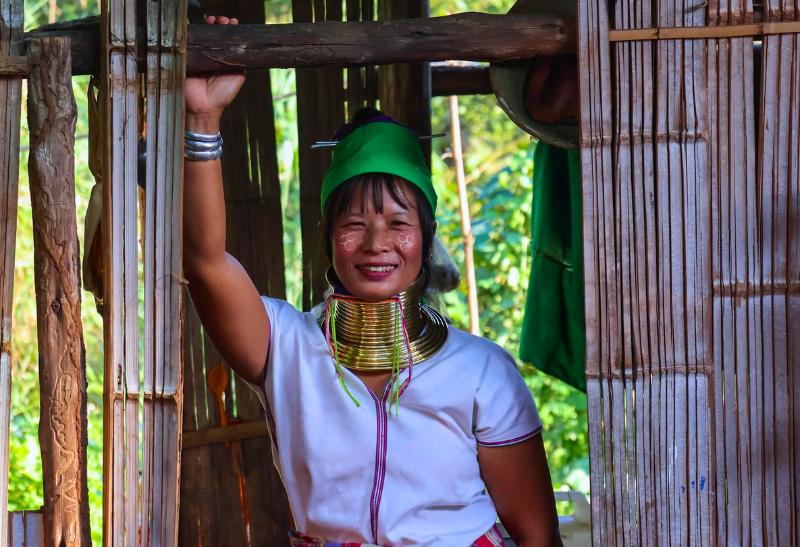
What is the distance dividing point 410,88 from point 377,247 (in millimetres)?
1234

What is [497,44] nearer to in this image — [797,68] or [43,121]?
[797,68]

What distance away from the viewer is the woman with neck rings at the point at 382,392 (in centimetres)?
261

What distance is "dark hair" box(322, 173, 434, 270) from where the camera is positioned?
2.66 metres

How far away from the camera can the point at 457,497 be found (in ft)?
8.77

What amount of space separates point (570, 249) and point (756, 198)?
88 centimetres

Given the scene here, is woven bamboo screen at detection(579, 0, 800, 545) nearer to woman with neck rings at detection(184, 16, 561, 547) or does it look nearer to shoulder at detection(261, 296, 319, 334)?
woman with neck rings at detection(184, 16, 561, 547)

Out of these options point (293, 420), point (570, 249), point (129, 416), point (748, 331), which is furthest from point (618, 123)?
point (129, 416)

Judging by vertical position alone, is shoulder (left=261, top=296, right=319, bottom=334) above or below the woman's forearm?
below

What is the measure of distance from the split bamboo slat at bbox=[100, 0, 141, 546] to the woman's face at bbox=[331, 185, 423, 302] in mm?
585

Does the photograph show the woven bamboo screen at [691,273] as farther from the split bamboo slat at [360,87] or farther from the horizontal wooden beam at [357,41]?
the split bamboo slat at [360,87]

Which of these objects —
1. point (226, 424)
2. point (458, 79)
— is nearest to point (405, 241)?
point (458, 79)

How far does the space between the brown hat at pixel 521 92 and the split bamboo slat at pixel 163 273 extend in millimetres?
824

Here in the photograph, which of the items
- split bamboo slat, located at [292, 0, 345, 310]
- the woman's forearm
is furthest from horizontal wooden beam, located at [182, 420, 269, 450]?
the woman's forearm

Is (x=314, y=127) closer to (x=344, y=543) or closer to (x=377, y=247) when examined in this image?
(x=377, y=247)
